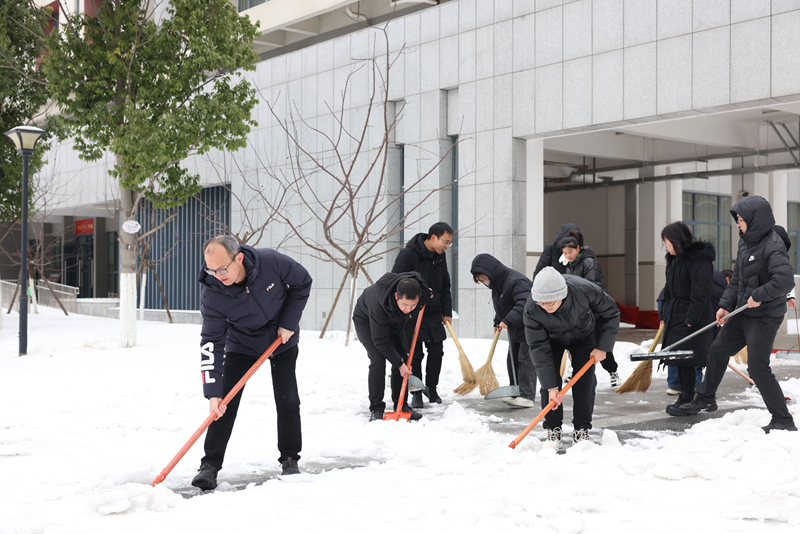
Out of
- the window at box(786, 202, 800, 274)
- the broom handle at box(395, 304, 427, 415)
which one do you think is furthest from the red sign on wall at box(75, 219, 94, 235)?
the broom handle at box(395, 304, 427, 415)

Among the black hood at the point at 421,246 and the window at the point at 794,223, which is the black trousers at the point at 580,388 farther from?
the window at the point at 794,223

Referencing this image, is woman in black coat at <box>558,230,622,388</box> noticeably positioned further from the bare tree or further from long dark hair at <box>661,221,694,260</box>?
the bare tree

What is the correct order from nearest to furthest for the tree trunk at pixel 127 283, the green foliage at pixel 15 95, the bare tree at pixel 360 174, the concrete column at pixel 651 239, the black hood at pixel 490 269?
the black hood at pixel 490 269 → the tree trunk at pixel 127 283 → the bare tree at pixel 360 174 → the green foliage at pixel 15 95 → the concrete column at pixel 651 239

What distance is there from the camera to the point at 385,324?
19.9 ft

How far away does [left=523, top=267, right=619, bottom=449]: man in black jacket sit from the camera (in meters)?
4.88

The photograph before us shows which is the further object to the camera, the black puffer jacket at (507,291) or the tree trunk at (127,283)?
the tree trunk at (127,283)

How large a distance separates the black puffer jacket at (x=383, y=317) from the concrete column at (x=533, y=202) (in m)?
7.21

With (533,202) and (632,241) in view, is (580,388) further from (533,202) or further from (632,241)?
(632,241)

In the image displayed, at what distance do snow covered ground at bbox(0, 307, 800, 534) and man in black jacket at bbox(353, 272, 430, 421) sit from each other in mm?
319

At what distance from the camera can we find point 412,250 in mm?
7238

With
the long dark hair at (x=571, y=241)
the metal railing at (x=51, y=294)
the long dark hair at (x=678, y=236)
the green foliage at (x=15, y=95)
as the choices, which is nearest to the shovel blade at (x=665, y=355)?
the long dark hair at (x=678, y=236)

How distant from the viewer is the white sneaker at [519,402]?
693cm

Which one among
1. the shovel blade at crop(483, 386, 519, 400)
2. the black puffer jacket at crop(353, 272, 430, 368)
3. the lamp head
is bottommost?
the shovel blade at crop(483, 386, 519, 400)

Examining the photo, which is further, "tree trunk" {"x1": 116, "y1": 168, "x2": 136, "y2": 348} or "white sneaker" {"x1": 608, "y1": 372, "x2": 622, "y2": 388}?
"tree trunk" {"x1": 116, "y1": 168, "x2": 136, "y2": 348}
